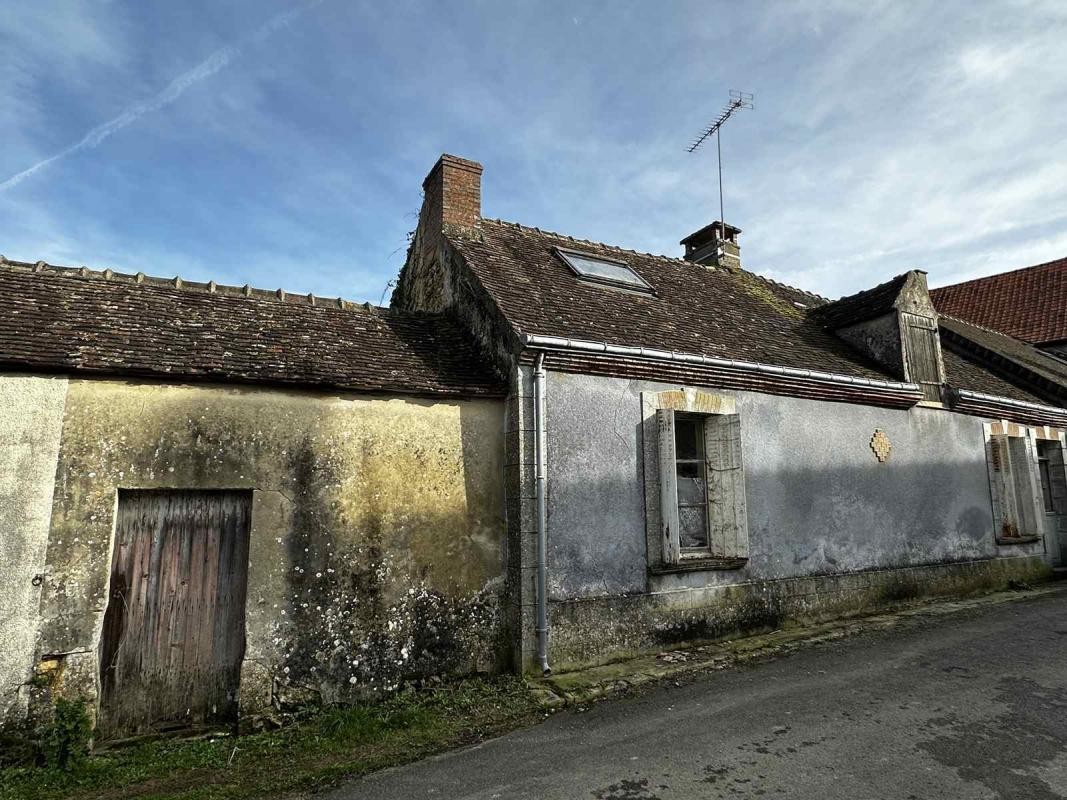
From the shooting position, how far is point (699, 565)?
23.1 feet

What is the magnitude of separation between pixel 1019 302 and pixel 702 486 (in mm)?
16956

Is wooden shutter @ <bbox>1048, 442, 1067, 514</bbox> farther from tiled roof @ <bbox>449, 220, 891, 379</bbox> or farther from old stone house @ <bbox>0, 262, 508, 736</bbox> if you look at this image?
old stone house @ <bbox>0, 262, 508, 736</bbox>

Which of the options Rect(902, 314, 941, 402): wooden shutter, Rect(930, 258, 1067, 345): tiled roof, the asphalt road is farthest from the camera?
Rect(930, 258, 1067, 345): tiled roof

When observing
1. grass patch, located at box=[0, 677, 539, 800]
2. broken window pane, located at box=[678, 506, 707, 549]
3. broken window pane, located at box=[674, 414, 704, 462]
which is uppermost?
broken window pane, located at box=[674, 414, 704, 462]

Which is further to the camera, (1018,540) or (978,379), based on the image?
(978,379)

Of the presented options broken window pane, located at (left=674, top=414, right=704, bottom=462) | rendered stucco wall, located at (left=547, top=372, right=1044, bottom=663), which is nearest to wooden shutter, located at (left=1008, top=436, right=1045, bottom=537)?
rendered stucco wall, located at (left=547, top=372, right=1044, bottom=663)

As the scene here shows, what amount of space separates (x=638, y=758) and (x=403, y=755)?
1.73m

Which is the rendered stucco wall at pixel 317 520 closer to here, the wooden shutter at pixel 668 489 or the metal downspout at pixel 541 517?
the metal downspout at pixel 541 517

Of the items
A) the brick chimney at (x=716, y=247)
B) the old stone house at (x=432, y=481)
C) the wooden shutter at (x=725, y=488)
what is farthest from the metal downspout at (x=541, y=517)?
the brick chimney at (x=716, y=247)

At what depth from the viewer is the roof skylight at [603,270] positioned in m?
9.20

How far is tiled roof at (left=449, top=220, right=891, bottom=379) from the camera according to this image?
293 inches

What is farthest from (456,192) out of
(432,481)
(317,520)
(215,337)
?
(317,520)

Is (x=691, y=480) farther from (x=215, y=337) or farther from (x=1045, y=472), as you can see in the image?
(x=1045, y=472)

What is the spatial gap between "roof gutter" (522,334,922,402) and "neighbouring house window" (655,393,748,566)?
0.44m
